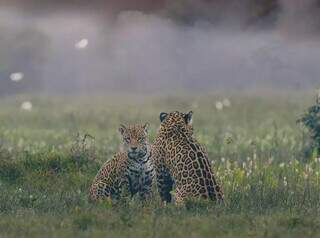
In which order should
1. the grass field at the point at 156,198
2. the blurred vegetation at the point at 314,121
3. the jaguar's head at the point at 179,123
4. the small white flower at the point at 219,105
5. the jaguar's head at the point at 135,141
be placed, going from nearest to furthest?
1. the grass field at the point at 156,198
2. the jaguar's head at the point at 135,141
3. the jaguar's head at the point at 179,123
4. the blurred vegetation at the point at 314,121
5. the small white flower at the point at 219,105

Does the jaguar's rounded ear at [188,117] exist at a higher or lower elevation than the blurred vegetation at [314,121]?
lower

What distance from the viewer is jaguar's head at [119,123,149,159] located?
54.3 ft

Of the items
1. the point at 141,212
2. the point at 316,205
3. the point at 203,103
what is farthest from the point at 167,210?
the point at 203,103

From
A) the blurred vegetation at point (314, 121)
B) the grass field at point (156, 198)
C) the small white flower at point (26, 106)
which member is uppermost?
the small white flower at point (26, 106)

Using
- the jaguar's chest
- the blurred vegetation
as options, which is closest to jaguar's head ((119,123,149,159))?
the jaguar's chest

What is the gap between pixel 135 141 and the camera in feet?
54.4

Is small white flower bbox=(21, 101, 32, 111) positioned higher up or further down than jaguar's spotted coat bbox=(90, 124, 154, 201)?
higher up

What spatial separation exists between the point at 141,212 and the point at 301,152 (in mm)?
11425

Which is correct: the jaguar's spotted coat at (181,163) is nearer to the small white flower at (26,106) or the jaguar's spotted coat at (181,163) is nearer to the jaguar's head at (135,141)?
the jaguar's head at (135,141)

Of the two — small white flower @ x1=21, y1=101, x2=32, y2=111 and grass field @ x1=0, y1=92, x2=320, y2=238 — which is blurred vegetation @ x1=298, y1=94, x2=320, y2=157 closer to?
grass field @ x1=0, y1=92, x2=320, y2=238

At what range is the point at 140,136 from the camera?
1664 centimetres

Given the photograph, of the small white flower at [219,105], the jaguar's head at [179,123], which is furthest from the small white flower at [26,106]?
the jaguar's head at [179,123]

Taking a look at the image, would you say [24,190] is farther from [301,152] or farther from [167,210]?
[301,152]

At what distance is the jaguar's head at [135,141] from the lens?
1655 cm
